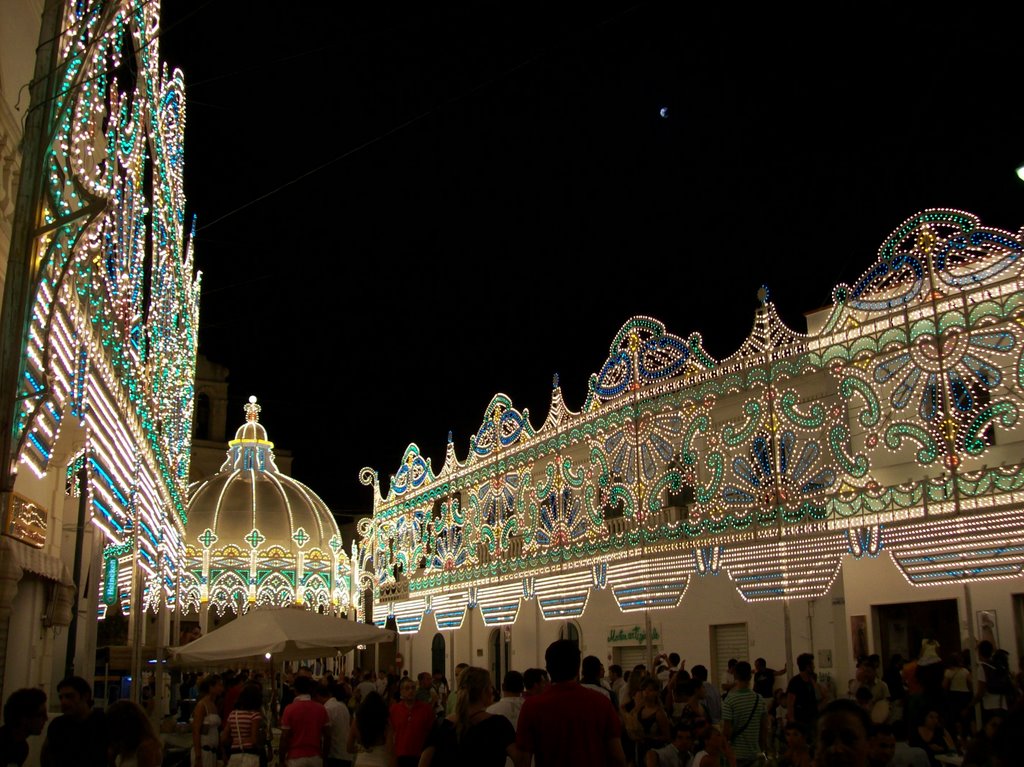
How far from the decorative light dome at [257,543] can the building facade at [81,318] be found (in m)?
18.8

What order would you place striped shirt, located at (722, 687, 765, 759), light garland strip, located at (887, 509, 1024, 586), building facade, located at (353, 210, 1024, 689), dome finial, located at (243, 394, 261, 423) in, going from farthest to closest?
dome finial, located at (243, 394, 261, 423)
building facade, located at (353, 210, 1024, 689)
light garland strip, located at (887, 509, 1024, 586)
striped shirt, located at (722, 687, 765, 759)

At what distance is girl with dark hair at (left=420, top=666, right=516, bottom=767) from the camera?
20.7ft

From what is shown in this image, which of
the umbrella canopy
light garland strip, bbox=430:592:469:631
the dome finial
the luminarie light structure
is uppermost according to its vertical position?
the dome finial

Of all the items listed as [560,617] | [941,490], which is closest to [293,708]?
[941,490]

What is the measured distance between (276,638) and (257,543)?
88.3 ft

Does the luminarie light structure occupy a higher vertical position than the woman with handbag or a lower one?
higher

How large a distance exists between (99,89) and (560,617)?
16.5 m

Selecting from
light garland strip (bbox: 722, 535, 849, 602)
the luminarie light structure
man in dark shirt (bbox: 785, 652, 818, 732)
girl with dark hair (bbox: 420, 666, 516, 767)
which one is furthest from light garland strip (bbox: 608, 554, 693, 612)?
girl with dark hair (bbox: 420, 666, 516, 767)

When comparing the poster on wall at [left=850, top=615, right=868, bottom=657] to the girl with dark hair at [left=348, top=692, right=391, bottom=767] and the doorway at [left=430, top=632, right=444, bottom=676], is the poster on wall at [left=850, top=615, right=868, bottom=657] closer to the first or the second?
the girl with dark hair at [left=348, top=692, right=391, bottom=767]

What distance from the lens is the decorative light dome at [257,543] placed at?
39625 mm

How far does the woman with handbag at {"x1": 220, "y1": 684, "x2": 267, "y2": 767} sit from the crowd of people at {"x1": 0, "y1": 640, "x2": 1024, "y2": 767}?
1 centimetres

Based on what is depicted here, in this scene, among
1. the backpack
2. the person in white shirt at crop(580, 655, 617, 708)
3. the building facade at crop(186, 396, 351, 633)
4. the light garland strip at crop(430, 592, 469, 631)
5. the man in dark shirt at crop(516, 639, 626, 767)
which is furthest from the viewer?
the building facade at crop(186, 396, 351, 633)

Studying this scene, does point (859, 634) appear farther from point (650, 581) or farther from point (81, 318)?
point (81, 318)

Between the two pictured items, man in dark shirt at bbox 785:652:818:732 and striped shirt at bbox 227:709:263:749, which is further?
man in dark shirt at bbox 785:652:818:732
